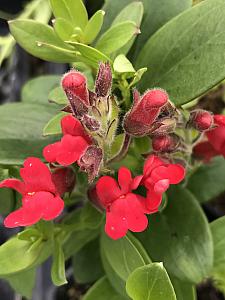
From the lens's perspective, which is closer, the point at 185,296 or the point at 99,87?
the point at 99,87

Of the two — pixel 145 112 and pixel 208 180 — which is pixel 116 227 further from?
pixel 208 180

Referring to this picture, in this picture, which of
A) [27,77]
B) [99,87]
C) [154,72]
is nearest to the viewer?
[99,87]

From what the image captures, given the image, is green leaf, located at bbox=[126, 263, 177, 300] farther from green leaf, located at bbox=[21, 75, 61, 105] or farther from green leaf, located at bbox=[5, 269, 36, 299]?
green leaf, located at bbox=[21, 75, 61, 105]

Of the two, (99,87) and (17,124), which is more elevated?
(99,87)

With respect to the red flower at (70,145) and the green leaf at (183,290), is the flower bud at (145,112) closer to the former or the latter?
the red flower at (70,145)

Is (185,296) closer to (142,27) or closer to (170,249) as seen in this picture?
(170,249)

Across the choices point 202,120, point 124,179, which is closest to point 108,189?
point 124,179

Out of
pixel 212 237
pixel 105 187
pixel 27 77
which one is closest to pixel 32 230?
pixel 105 187
